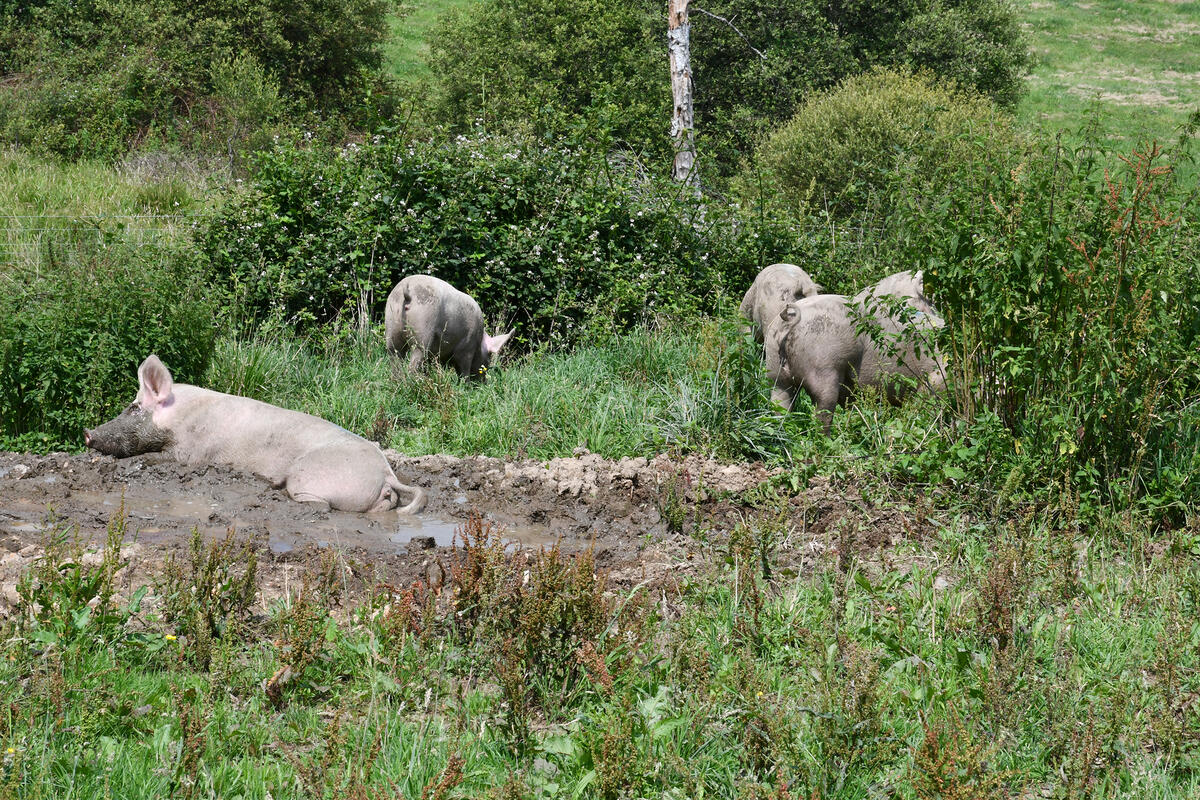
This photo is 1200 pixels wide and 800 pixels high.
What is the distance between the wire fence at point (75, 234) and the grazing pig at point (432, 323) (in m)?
2.11

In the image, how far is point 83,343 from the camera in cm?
721

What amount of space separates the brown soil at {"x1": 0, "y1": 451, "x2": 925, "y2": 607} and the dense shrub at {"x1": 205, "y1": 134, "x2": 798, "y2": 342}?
3315 mm

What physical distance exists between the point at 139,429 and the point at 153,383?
313mm

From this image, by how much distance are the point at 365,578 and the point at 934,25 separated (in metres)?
21.2

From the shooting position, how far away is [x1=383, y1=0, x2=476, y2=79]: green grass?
1165 inches

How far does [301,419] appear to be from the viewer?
255 inches

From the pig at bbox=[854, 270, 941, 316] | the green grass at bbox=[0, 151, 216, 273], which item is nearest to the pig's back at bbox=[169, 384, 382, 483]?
the green grass at bbox=[0, 151, 216, 273]

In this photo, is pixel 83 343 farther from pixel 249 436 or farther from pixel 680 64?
pixel 680 64

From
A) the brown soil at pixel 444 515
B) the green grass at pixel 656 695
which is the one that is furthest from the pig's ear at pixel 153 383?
the green grass at pixel 656 695

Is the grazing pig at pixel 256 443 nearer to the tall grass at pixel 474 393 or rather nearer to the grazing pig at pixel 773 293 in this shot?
the tall grass at pixel 474 393

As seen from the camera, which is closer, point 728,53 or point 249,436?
point 249,436

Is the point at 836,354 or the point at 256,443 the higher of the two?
the point at 836,354

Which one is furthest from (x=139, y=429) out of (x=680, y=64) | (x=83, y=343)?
(x=680, y=64)

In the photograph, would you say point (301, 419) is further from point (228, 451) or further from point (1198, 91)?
point (1198, 91)
